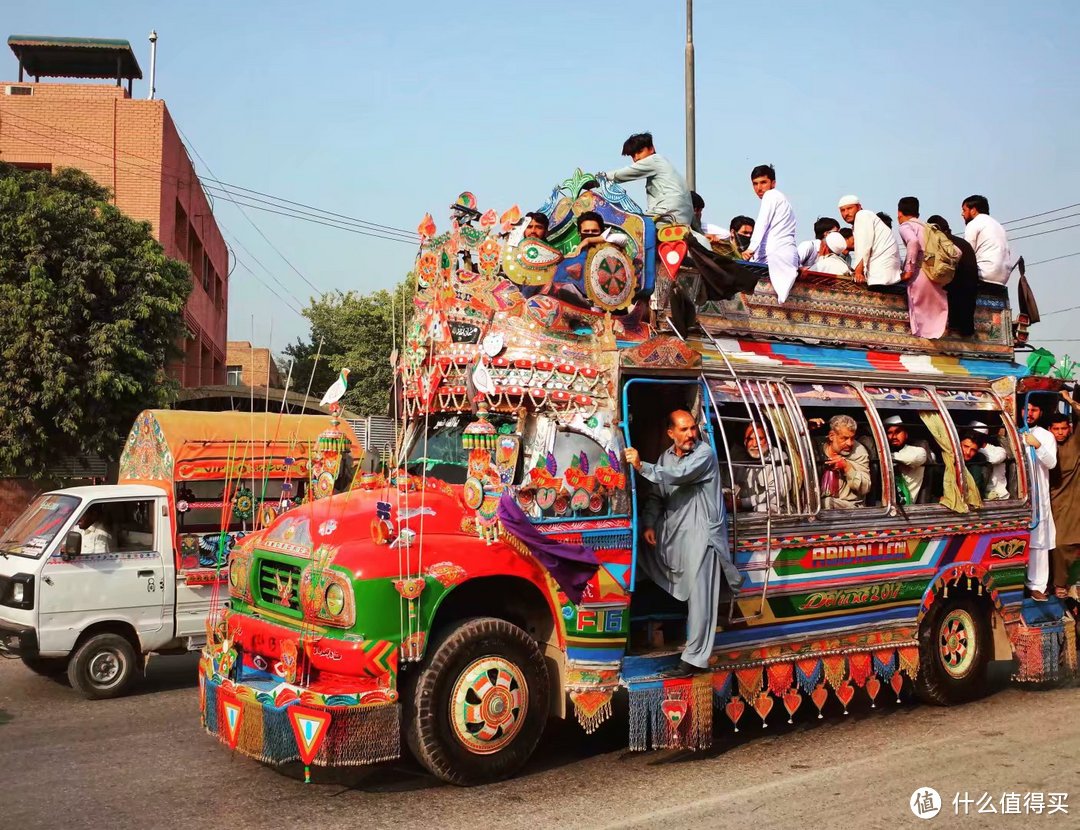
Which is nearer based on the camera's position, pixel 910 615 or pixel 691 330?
pixel 691 330

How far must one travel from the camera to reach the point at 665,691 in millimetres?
6801

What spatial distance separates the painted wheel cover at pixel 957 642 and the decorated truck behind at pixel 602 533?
32 mm

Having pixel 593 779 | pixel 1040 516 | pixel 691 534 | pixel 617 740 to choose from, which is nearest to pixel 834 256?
pixel 1040 516

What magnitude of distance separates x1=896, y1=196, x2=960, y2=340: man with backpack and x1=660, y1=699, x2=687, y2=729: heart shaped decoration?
453 centimetres

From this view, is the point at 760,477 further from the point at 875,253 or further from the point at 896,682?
the point at 875,253

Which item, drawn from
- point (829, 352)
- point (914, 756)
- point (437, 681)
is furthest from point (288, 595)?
point (829, 352)

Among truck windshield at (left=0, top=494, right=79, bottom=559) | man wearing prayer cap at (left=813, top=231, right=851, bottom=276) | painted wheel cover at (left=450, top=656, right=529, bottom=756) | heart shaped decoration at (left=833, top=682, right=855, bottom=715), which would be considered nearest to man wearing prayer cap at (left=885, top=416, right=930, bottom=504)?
heart shaped decoration at (left=833, top=682, right=855, bottom=715)

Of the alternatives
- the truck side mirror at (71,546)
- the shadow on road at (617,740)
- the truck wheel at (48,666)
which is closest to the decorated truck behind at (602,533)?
the shadow on road at (617,740)

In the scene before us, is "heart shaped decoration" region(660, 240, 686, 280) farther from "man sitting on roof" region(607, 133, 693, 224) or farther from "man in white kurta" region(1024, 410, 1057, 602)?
"man in white kurta" region(1024, 410, 1057, 602)

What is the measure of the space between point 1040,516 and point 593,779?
531cm

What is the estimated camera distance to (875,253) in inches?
373

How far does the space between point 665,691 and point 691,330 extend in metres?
2.69

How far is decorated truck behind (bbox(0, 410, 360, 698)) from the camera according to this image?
9180mm

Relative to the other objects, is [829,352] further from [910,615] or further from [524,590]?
[524,590]
